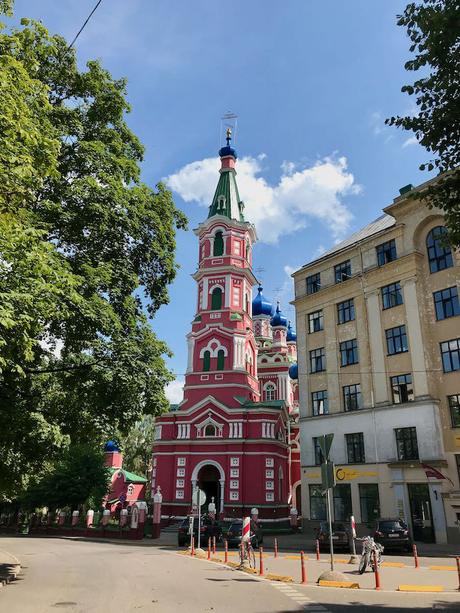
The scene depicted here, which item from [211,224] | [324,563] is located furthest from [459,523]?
[211,224]

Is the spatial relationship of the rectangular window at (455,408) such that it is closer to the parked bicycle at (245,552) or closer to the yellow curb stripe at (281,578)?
the parked bicycle at (245,552)

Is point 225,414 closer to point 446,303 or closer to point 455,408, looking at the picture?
point 455,408

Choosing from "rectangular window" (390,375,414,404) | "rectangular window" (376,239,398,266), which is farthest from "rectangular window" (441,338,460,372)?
"rectangular window" (376,239,398,266)

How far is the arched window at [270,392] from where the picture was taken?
57938mm

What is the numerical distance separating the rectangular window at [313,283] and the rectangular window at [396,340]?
7087 mm

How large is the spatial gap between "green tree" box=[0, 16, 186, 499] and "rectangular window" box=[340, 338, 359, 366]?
57.5 ft

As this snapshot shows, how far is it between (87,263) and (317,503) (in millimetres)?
23812

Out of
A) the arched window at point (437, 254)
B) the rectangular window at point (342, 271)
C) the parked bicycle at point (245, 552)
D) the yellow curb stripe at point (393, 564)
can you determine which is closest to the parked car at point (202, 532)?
Result: the parked bicycle at point (245, 552)

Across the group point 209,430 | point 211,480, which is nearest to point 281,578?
point 209,430

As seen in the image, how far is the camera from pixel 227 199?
161 ft

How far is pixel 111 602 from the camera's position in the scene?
10602 mm

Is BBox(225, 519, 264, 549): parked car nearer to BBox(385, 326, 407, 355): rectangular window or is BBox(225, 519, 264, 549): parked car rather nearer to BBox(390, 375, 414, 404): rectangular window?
BBox(390, 375, 414, 404): rectangular window

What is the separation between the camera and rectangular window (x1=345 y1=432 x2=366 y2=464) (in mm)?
28438

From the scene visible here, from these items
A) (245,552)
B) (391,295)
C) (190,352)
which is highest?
(190,352)
